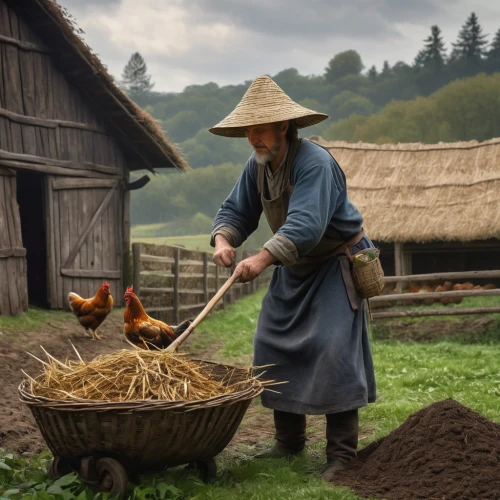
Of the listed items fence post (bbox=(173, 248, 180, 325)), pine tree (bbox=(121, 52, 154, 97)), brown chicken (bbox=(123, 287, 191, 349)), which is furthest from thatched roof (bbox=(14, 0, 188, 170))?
pine tree (bbox=(121, 52, 154, 97))

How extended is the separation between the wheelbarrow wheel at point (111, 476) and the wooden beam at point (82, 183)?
27.1ft

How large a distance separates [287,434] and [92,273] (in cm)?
794

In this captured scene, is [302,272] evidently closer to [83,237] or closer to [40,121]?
[40,121]

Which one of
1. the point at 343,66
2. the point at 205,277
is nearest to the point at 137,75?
the point at 343,66

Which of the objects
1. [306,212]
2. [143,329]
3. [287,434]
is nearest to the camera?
[306,212]

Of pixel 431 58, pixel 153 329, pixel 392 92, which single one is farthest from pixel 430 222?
pixel 392 92

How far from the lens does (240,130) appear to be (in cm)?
428

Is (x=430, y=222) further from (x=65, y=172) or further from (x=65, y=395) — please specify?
(x=65, y=395)

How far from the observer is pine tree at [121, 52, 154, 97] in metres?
92.9

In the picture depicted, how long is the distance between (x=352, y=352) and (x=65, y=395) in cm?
153

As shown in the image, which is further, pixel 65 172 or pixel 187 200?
pixel 187 200

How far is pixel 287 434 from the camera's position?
14.5ft

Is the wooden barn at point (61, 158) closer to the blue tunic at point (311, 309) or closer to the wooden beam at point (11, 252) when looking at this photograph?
the wooden beam at point (11, 252)

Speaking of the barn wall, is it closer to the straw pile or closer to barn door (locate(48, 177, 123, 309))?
barn door (locate(48, 177, 123, 309))
